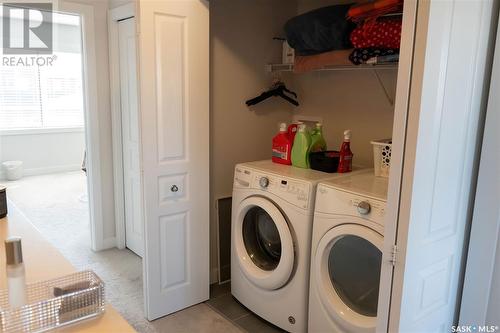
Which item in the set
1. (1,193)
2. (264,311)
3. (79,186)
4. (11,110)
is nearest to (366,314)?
(264,311)

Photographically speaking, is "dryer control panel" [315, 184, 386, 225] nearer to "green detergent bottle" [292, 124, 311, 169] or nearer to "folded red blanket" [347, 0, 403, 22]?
"green detergent bottle" [292, 124, 311, 169]

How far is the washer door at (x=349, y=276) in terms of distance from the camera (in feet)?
6.22

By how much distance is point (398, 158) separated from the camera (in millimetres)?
1276

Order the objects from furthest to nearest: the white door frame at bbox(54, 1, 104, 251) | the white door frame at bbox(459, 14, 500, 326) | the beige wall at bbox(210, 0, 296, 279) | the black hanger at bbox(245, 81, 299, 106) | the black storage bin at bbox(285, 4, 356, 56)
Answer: the white door frame at bbox(54, 1, 104, 251), the black hanger at bbox(245, 81, 299, 106), the beige wall at bbox(210, 0, 296, 279), the black storage bin at bbox(285, 4, 356, 56), the white door frame at bbox(459, 14, 500, 326)

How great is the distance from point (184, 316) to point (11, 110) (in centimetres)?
555

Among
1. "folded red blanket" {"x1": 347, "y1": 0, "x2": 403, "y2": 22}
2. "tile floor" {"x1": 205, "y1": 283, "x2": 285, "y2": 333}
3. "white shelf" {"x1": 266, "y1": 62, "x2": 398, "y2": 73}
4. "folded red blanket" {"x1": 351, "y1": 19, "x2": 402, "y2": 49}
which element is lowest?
"tile floor" {"x1": 205, "y1": 283, "x2": 285, "y2": 333}

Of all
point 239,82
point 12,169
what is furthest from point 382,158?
point 12,169

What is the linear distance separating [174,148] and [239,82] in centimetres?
77

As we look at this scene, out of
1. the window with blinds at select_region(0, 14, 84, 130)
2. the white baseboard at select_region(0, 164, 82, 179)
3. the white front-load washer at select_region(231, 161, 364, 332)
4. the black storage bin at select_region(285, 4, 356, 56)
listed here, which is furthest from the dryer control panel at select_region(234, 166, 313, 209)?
the white baseboard at select_region(0, 164, 82, 179)

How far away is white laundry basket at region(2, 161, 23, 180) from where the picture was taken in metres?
6.12

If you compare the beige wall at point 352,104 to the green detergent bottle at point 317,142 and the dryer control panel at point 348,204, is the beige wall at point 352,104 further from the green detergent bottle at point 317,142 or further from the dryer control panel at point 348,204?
the dryer control panel at point 348,204

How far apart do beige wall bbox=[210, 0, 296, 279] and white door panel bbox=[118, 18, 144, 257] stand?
2.43 feet

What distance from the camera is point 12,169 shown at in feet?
20.2

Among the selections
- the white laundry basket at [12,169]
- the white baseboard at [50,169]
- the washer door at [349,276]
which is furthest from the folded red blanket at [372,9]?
the white baseboard at [50,169]
